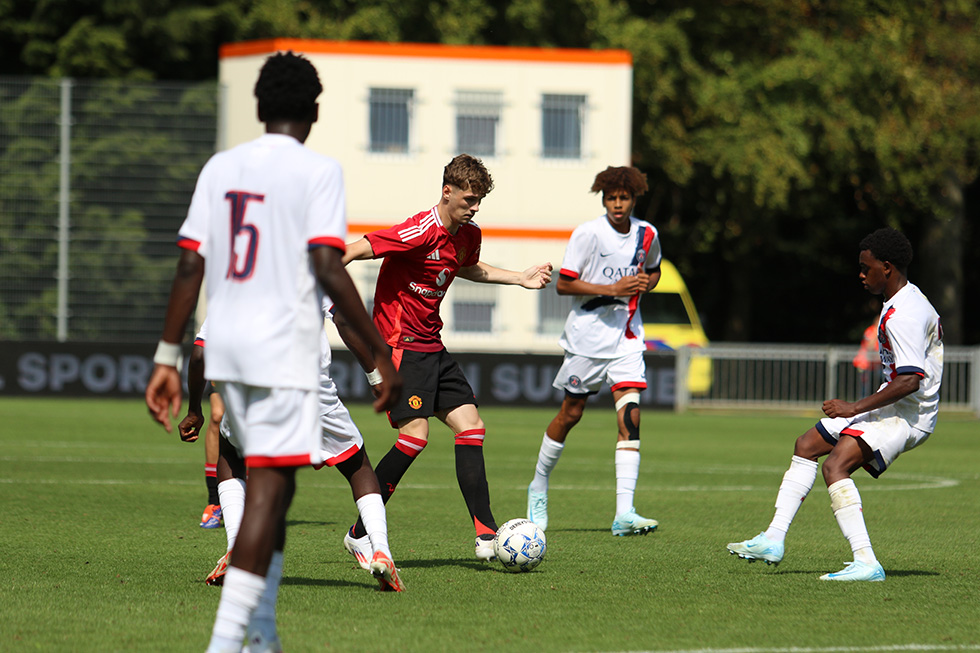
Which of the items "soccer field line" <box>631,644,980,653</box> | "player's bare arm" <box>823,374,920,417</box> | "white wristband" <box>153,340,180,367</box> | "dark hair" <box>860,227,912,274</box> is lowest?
"soccer field line" <box>631,644,980,653</box>

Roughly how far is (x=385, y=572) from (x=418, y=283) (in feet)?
6.00

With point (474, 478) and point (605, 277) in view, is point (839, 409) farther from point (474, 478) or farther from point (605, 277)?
point (605, 277)

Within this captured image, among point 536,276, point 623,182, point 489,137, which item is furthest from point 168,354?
point 489,137

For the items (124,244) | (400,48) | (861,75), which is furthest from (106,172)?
(861,75)

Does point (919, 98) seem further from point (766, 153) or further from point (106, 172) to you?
point (106, 172)

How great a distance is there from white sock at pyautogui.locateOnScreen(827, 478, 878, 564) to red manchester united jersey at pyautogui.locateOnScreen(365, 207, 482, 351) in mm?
2299

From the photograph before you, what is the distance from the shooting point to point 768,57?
3459cm

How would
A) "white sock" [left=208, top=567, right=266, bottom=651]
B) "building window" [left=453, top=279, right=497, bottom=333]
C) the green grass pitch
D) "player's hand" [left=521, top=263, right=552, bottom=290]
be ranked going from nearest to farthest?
"white sock" [left=208, top=567, right=266, bottom=651], the green grass pitch, "player's hand" [left=521, top=263, right=552, bottom=290], "building window" [left=453, top=279, right=497, bottom=333]

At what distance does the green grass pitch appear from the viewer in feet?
18.6

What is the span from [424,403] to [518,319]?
76.4ft

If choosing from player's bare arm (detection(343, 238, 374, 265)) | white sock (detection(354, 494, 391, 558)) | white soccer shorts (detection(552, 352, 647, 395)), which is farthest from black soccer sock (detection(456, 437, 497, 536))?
white soccer shorts (detection(552, 352, 647, 395))

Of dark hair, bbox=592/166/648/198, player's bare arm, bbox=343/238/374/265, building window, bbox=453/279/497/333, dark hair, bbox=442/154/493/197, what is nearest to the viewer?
player's bare arm, bbox=343/238/374/265

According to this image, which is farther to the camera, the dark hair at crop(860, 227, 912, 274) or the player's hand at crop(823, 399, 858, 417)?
the dark hair at crop(860, 227, 912, 274)

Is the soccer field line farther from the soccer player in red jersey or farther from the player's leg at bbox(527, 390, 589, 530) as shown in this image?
the player's leg at bbox(527, 390, 589, 530)
